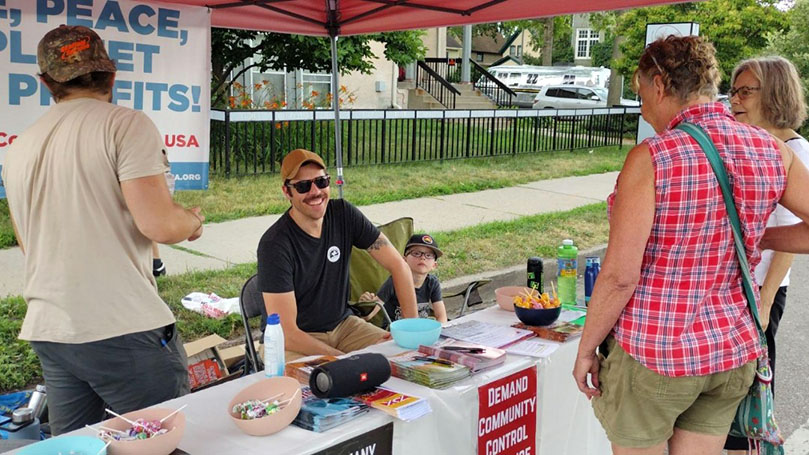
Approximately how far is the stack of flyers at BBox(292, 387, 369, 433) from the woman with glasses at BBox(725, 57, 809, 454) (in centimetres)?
180

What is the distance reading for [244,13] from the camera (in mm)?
4656

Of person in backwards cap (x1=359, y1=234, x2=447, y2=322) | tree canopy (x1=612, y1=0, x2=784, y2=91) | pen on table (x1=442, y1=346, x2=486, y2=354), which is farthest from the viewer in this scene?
tree canopy (x1=612, y1=0, x2=784, y2=91)

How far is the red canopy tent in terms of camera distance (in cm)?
426

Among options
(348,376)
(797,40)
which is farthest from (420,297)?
(797,40)

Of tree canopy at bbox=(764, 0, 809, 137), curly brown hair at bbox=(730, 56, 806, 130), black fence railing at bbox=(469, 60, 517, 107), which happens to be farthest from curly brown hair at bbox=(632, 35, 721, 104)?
black fence railing at bbox=(469, 60, 517, 107)

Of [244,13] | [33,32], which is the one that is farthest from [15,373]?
[244,13]

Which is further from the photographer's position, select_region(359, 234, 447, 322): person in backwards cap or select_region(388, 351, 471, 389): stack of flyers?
select_region(359, 234, 447, 322): person in backwards cap

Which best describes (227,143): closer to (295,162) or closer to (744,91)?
(295,162)

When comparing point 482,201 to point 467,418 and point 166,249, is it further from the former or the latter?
point 467,418

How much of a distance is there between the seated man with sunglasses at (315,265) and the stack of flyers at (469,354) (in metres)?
0.60

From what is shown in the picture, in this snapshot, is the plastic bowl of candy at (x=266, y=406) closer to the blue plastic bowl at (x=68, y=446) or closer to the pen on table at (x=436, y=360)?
the blue plastic bowl at (x=68, y=446)

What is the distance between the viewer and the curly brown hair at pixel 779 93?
3.03 metres

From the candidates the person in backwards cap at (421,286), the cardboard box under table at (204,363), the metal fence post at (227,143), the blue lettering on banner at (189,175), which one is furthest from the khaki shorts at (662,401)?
the metal fence post at (227,143)

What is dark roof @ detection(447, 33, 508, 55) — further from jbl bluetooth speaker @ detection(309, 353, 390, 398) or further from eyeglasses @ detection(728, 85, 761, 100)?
jbl bluetooth speaker @ detection(309, 353, 390, 398)
